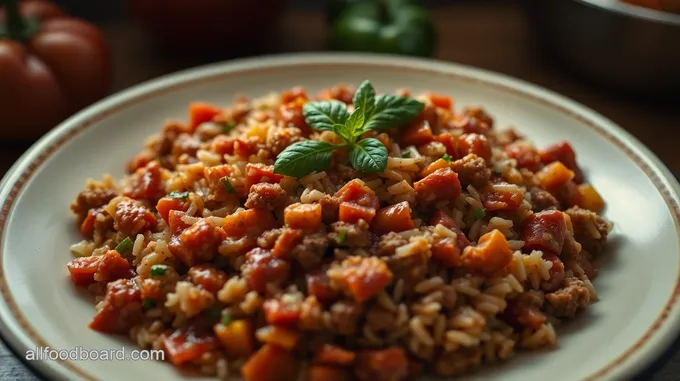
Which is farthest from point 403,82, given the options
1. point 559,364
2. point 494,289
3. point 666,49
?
point 559,364

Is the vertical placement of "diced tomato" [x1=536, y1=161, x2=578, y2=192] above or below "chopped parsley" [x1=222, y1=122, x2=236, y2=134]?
above

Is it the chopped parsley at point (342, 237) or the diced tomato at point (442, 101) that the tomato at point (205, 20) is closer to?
the diced tomato at point (442, 101)

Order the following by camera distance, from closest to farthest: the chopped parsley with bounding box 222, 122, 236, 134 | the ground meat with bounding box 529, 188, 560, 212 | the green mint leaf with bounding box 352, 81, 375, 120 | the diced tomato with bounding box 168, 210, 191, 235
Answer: the diced tomato with bounding box 168, 210, 191, 235 < the ground meat with bounding box 529, 188, 560, 212 < the green mint leaf with bounding box 352, 81, 375, 120 < the chopped parsley with bounding box 222, 122, 236, 134

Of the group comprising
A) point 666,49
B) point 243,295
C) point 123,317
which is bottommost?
point 123,317

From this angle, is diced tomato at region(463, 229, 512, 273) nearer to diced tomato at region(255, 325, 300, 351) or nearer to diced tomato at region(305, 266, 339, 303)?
diced tomato at region(305, 266, 339, 303)

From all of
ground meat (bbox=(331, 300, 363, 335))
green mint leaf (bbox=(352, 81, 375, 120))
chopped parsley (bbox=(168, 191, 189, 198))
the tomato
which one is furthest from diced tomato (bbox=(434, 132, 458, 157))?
the tomato

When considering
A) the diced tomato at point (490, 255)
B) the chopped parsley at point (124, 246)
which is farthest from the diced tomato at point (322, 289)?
the chopped parsley at point (124, 246)

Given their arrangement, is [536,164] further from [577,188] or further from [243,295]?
[243,295]
